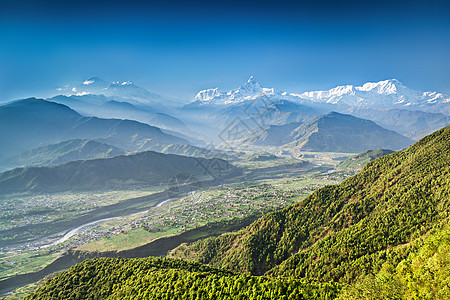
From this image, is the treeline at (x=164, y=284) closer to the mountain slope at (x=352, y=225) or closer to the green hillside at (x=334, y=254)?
the green hillside at (x=334, y=254)

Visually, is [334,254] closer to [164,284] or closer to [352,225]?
[352,225]

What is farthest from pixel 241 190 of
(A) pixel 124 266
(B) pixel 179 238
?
(A) pixel 124 266

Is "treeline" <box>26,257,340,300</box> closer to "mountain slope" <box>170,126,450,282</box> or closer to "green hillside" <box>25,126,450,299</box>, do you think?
"green hillside" <box>25,126,450,299</box>

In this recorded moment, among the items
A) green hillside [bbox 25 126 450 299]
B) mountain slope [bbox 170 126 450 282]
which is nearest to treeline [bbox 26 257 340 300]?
green hillside [bbox 25 126 450 299]

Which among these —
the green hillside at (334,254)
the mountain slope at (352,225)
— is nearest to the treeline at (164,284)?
the green hillside at (334,254)

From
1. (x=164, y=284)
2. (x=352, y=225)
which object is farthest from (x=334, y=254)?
(x=164, y=284)

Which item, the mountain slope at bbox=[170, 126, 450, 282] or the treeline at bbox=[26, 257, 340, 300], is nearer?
the treeline at bbox=[26, 257, 340, 300]
